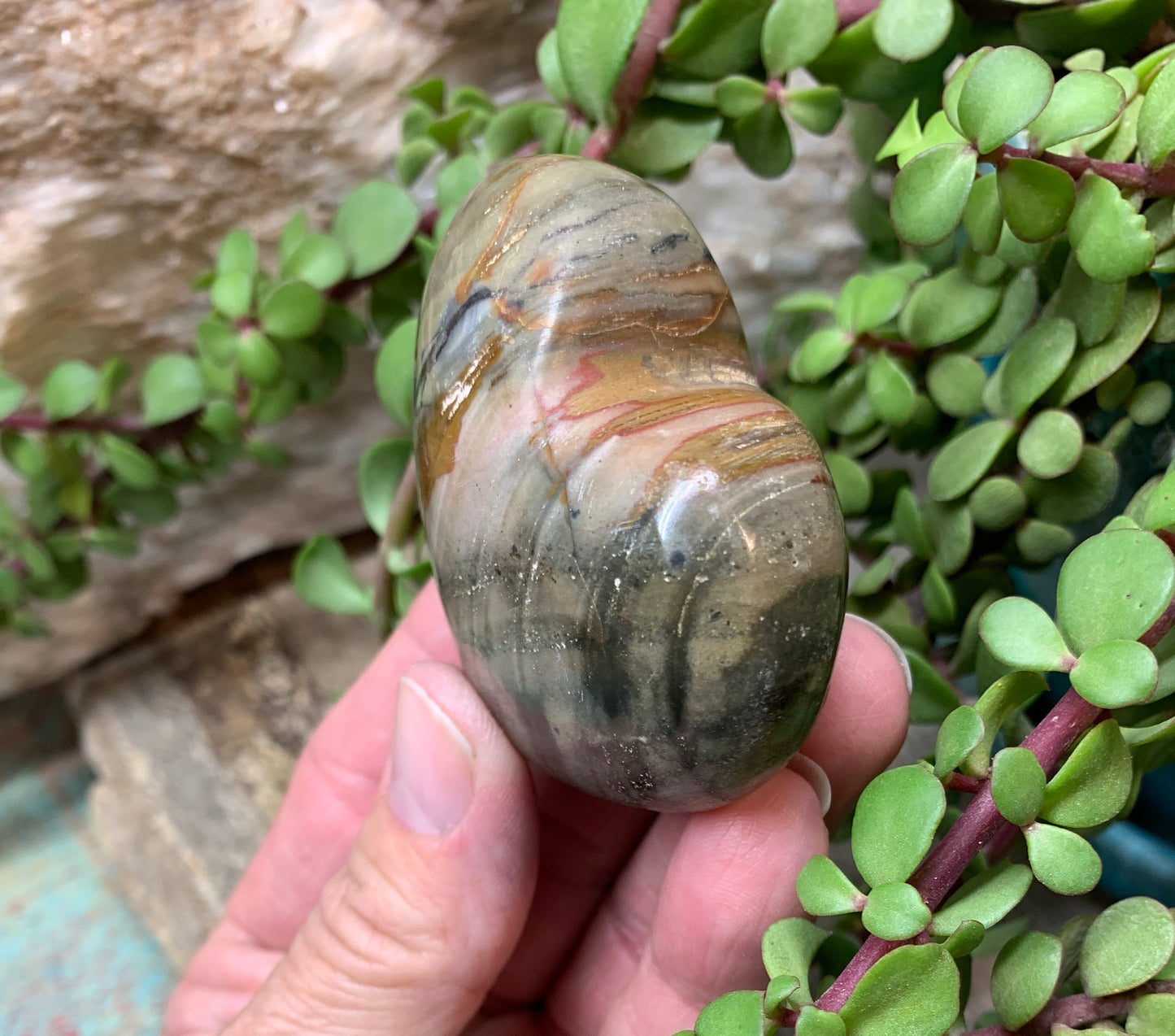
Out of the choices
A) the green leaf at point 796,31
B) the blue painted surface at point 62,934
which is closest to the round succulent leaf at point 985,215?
the green leaf at point 796,31

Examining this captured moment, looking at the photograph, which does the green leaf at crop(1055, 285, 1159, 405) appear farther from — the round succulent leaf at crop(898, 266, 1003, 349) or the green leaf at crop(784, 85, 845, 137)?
the green leaf at crop(784, 85, 845, 137)

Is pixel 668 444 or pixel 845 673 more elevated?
pixel 668 444

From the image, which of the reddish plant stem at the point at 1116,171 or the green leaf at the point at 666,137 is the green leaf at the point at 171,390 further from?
the reddish plant stem at the point at 1116,171

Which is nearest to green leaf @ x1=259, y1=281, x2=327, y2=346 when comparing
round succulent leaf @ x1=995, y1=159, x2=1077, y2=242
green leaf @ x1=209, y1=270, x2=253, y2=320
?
green leaf @ x1=209, y1=270, x2=253, y2=320

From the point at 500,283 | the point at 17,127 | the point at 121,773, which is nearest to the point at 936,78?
the point at 500,283

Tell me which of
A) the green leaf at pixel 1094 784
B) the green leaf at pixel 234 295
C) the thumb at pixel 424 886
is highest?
the green leaf at pixel 234 295

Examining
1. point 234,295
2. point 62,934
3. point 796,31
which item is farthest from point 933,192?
point 62,934

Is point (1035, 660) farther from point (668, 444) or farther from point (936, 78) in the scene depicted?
point (936, 78)
